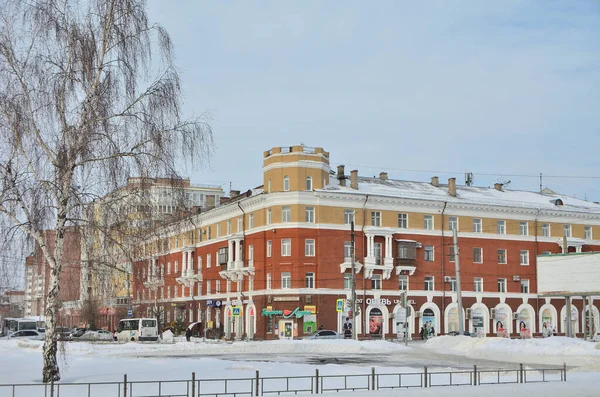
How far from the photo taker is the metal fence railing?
1958cm

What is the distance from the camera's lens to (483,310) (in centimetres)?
7412

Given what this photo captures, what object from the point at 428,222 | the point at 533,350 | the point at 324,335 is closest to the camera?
the point at 533,350

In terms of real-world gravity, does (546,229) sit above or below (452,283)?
above

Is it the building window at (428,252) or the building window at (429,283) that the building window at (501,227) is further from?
the building window at (429,283)

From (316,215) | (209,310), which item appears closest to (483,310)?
(316,215)

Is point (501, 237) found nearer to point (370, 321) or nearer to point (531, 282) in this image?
point (531, 282)

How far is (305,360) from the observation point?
36.8 meters

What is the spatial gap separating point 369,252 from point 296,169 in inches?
373

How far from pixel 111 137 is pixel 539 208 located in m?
60.7

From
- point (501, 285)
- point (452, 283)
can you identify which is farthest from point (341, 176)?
point (501, 285)

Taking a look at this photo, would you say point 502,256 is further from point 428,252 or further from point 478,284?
point 428,252

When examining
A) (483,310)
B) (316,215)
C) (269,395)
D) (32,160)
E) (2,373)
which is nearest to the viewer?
(269,395)

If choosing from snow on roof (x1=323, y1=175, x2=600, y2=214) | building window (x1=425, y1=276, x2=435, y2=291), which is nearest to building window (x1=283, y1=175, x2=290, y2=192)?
snow on roof (x1=323, y1=175, x2=600, y2=214)

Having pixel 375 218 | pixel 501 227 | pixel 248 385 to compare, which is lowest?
pixel 248 385
